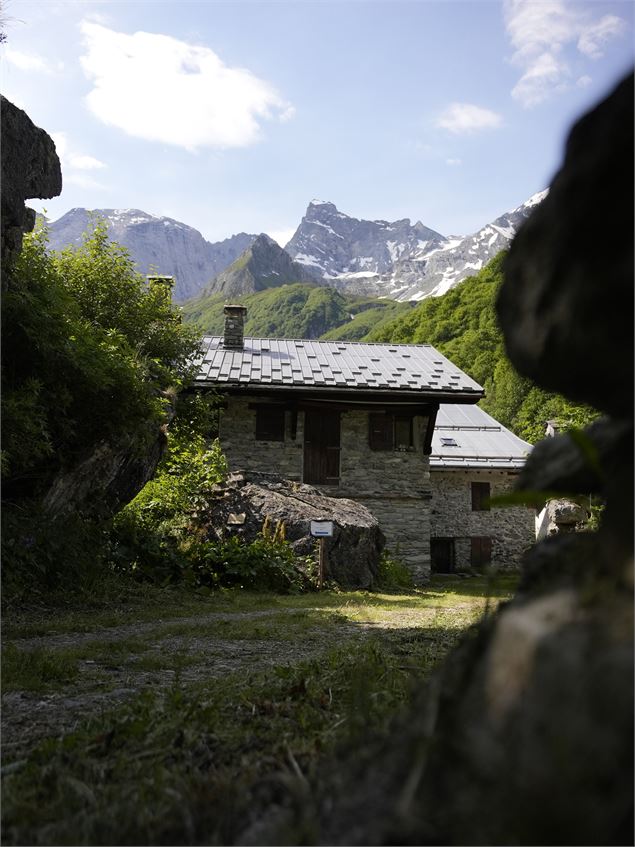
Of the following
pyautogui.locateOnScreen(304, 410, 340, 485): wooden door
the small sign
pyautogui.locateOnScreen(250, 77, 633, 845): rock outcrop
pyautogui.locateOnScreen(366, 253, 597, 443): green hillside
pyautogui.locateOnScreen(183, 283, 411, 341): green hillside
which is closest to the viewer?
pyautogui.locateOnScreen(250, 77, 633, 845): rock outcrop

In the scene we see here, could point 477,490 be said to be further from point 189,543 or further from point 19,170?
point 19,170

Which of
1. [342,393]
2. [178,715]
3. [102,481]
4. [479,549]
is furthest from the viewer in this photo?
[479,549]

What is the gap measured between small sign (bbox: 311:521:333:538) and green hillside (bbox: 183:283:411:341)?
341 feet

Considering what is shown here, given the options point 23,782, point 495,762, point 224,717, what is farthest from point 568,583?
point 224,717

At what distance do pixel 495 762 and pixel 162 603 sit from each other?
8.16 meters

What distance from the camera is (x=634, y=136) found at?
1019mm

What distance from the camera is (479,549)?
72.5 feet

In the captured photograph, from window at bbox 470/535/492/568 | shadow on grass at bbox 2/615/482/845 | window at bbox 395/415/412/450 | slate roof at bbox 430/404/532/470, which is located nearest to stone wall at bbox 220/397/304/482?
window at bbox 395/415/412/450

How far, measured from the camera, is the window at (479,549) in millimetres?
22000

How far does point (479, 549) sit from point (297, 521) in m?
11.4

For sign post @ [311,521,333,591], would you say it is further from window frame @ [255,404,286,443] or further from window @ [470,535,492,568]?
window @ [470,535,492,568]

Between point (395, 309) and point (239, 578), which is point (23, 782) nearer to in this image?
point (239, 578)

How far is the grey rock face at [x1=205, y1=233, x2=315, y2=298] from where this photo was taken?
158m

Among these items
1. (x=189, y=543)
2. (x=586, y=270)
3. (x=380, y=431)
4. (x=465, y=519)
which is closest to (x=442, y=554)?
A: (x=465, y=519)
